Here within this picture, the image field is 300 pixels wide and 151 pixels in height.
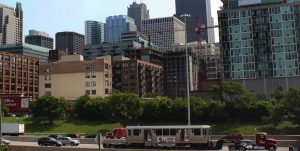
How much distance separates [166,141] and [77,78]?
351 ft

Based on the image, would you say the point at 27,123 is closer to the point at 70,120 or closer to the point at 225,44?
the point at 70,120

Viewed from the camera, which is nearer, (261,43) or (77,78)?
(77,78)

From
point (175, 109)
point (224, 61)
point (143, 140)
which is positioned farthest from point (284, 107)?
point (224, 61)

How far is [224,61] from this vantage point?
17262 cm

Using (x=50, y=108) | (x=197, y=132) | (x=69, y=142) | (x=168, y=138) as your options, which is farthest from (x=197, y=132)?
(x=50, y=108)

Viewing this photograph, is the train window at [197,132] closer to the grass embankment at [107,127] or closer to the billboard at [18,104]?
the billboard at [18,104]

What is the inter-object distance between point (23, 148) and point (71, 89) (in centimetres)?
11374

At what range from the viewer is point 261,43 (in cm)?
16850

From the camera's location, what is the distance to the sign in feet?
201

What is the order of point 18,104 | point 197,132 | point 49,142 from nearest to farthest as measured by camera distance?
point 18,104, point 197,132, point 49,142

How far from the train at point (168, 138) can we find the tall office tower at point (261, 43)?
106 m

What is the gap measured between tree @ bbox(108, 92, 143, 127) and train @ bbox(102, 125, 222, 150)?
41.5m

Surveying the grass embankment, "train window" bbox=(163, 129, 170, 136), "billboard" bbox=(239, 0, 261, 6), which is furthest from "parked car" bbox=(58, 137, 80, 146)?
"billboard" bbox=(239, 0, 261, 6)

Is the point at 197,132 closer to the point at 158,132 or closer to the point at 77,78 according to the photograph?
the point at 158,132
